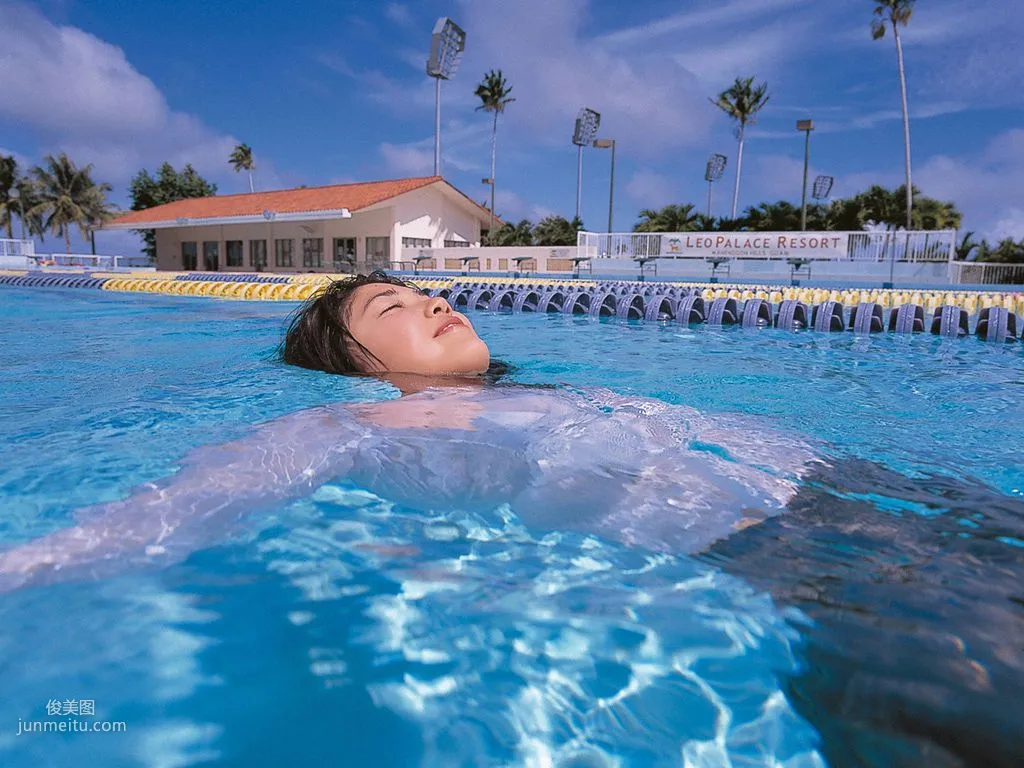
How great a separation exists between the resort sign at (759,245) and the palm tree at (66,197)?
39.8m

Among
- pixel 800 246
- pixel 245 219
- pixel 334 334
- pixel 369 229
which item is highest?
pixel 245 219

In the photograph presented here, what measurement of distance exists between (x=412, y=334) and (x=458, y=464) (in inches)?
42.1

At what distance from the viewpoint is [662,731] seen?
121 centimetres

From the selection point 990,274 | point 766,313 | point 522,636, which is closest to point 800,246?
point 990,274

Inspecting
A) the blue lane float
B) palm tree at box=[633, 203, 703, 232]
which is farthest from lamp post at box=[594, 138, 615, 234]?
the blue lane float

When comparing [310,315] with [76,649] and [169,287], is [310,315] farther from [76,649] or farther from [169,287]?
[169,287]

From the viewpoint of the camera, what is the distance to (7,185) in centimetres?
4378

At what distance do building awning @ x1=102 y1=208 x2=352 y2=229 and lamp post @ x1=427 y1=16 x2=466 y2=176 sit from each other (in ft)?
22.8

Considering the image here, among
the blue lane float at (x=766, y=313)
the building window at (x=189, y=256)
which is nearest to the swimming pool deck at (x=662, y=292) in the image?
the blue lane float at (x=766, y=313)

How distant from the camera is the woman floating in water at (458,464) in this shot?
1.83 metres

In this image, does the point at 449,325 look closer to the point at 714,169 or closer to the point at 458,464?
the point at 458,464

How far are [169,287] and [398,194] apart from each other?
17027 mm

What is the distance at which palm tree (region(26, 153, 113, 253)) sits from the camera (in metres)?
44.0

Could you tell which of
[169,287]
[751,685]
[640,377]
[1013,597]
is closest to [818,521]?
[1013,597]
